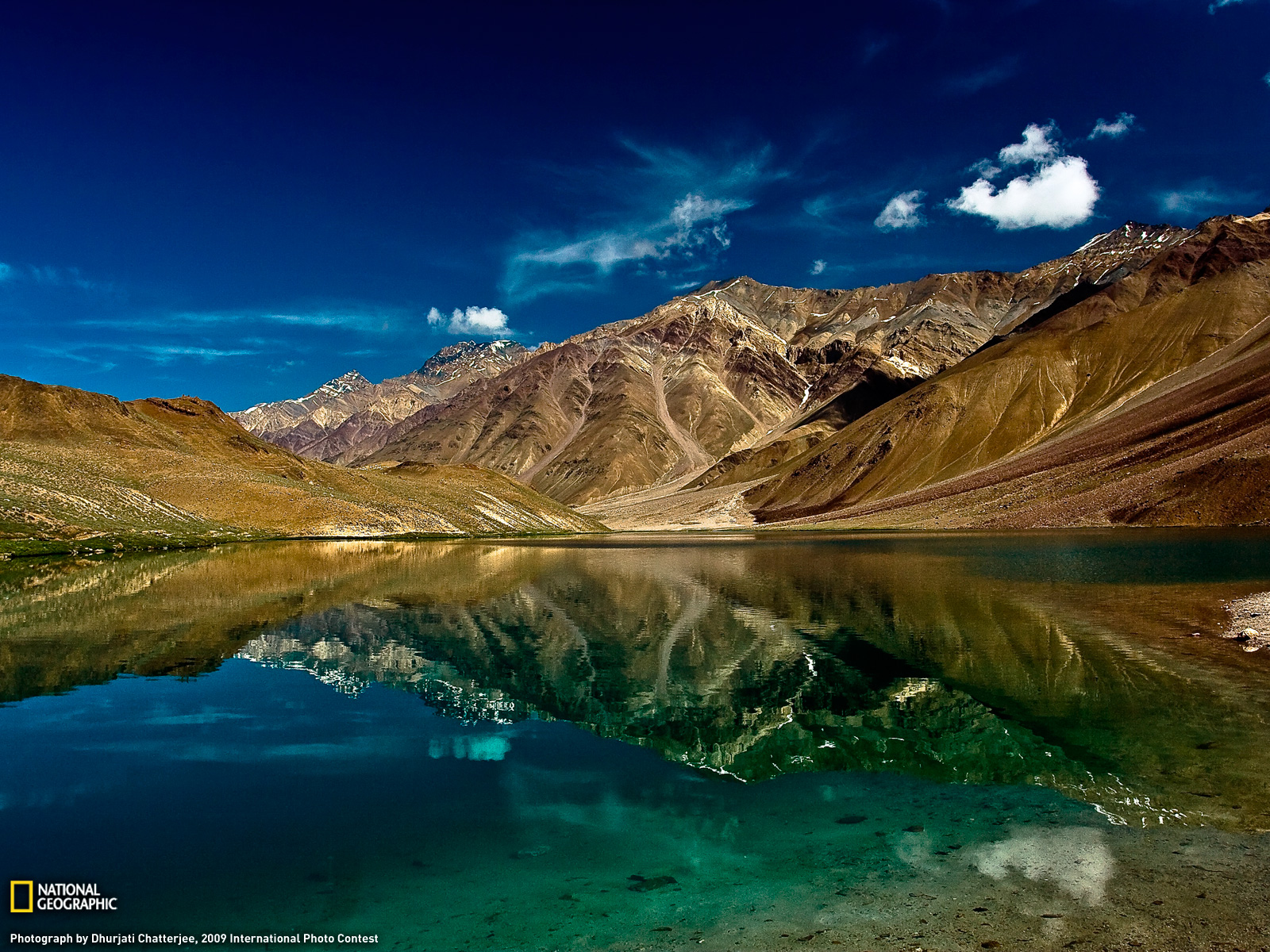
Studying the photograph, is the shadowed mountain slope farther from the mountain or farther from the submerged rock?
the submerged rock

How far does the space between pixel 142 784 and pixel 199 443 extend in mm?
152673

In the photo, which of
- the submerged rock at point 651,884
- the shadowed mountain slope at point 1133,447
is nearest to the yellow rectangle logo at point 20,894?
the submerged rock at point 651,884

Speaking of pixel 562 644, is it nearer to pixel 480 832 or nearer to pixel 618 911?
pixel 480 832

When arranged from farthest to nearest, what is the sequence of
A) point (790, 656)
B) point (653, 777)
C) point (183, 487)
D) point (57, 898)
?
point (183, 487), point (790, 656), point (653, 777), point (57, 898)

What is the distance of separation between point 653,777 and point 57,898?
953cm

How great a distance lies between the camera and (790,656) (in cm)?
2591

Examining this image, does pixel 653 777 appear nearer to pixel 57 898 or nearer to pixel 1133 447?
pixel 57 898

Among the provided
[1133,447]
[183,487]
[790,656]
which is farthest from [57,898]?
[1133,447]

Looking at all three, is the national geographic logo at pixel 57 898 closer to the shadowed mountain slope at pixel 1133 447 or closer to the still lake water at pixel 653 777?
the still lake water at pixel 653 777

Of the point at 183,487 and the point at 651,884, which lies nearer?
the point at 651,884

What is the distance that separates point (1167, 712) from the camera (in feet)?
56.5

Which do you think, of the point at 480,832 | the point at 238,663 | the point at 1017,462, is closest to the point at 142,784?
the point at 480,832

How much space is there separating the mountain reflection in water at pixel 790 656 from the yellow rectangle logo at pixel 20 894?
736 centimetres

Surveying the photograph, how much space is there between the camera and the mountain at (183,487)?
80.1 m
